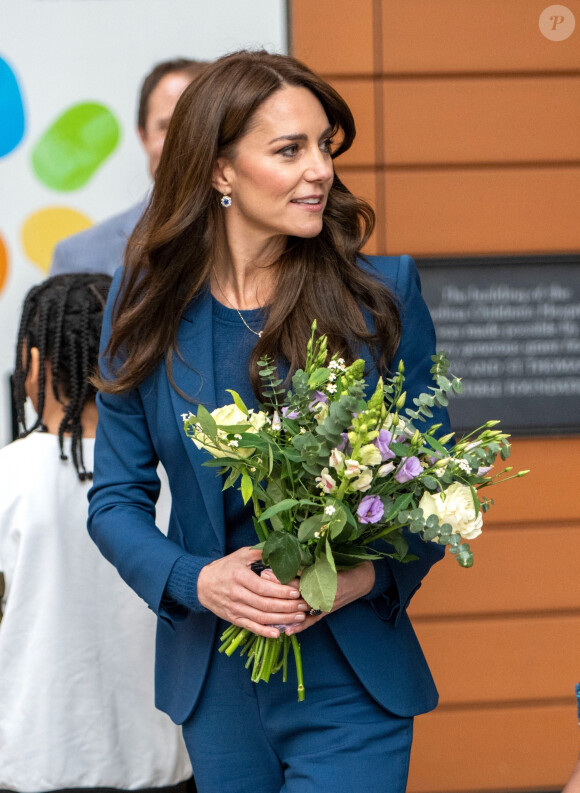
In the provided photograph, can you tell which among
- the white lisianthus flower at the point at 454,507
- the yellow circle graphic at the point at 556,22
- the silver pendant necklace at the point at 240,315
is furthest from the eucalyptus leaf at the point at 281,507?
the yellow circle graphic at the point at 556,22

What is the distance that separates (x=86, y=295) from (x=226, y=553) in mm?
941

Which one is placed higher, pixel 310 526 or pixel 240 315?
pixel 240 315

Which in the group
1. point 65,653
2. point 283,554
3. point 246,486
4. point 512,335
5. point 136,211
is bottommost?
point 65,653

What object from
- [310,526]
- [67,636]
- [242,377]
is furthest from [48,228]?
[310,526]

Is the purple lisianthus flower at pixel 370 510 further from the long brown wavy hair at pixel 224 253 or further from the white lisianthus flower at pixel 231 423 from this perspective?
the long brown wavy hair at pixel 224 253

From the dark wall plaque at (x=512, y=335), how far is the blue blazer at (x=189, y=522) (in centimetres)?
138

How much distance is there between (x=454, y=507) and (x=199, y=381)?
617 millimetres

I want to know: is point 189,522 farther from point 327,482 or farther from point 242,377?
point 327,482

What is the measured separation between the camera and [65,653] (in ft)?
7.49

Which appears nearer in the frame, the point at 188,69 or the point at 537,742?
the point at 188,69

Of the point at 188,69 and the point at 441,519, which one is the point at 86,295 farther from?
the point at 441,519

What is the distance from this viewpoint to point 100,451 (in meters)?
2.01

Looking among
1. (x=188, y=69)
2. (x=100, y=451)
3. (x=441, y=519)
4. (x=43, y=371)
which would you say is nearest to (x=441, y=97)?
(x=188, y=69)

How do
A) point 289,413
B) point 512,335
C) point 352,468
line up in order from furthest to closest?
point 512,335, point 289,413, point 352,468
